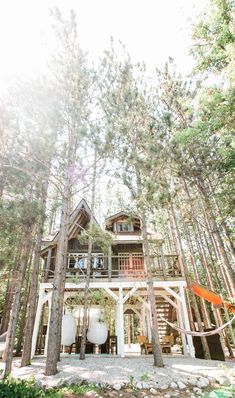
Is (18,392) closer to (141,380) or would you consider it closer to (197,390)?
(141,380)

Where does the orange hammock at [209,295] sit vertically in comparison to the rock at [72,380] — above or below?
above

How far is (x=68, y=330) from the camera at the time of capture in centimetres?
1126

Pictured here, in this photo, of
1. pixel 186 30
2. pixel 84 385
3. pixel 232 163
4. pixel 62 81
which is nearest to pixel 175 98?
pixel 186 30

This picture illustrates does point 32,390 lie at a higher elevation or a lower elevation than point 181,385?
higher

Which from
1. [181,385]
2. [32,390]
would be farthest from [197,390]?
[32,390]

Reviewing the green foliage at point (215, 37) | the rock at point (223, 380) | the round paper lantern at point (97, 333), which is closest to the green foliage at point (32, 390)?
the rock at point (223, 380)

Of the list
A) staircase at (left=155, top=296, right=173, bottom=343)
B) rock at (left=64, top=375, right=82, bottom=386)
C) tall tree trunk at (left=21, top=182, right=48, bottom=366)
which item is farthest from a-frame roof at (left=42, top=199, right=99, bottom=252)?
rock at (left=64, top=375, right=82, bottom=386)

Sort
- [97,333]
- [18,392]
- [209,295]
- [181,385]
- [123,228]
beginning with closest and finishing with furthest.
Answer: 1. [18,392]
2. [181,385]
3. [209,295]
4. [97,333]
5. [123,228]

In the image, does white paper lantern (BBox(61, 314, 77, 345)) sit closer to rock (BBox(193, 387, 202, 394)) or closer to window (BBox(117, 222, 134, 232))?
window (BBox(117, 222, 134, 232))

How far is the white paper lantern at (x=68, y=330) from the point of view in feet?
36.7

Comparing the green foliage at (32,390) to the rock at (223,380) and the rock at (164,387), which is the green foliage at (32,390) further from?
the rock at (223,380)

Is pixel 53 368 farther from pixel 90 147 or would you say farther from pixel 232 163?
pixel 232 163

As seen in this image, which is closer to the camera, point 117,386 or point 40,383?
point 117,386

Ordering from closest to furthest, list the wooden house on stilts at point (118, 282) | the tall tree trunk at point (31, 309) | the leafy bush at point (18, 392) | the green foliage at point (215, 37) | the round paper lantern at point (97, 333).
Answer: the leafy bush at point (18, 392) < the green foliage at point (215, 37) < the tall tree trunk at point (31, 309) < the wooden house on stilts at point (118, 282) < the round paper lantern at point (97, 333)
